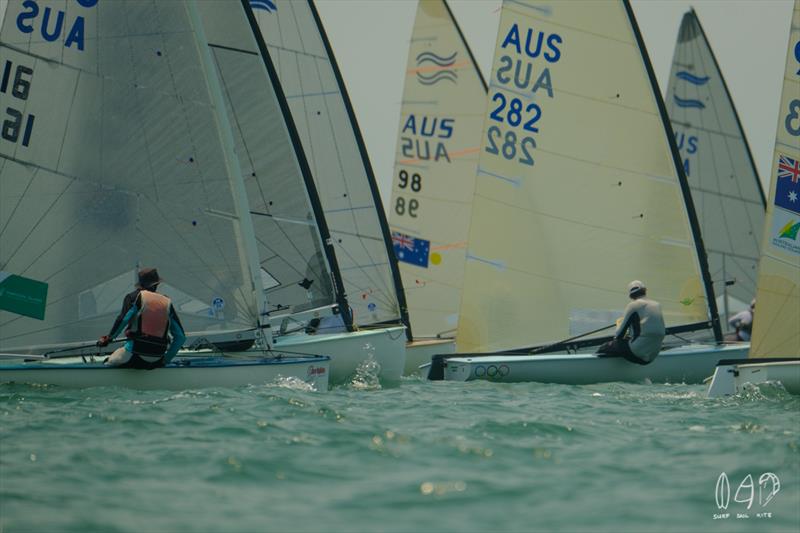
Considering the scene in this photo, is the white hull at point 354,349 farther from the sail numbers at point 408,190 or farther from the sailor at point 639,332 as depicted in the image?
the sail numbers at point 408,190

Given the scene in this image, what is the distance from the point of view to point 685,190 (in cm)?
1716

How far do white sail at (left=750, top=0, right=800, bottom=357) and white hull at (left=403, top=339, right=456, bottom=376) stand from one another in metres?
7.79

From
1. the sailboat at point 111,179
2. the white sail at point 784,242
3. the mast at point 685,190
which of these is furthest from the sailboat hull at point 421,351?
the white sail at point 784,242

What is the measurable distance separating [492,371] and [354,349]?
163 centimetres

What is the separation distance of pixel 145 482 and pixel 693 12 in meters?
21.0

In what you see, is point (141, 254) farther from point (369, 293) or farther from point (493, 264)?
point (369, 293)

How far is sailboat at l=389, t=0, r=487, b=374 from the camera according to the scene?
23.9 meters

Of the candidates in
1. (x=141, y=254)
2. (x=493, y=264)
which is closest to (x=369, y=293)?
(x=493, y=264)

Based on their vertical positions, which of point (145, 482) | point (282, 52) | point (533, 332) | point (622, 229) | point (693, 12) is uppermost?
point (693, 12)

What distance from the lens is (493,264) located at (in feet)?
56.7

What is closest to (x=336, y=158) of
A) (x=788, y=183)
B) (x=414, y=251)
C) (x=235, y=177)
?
(x=414, y=251)

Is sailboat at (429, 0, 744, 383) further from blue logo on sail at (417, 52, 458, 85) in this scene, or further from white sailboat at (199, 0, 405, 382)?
blue logo on sail at (417, 52, 458, 85)

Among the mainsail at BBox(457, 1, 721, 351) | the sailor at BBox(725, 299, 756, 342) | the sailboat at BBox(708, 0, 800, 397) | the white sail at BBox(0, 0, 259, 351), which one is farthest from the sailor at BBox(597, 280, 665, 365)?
the sailor at BBox(725, 299, 756, 342)

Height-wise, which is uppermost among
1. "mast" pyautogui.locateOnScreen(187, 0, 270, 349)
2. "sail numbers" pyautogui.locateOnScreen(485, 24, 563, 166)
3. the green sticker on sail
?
Answer: "sail numbers" pyautogui.locateOnScreen(485, 24, 563, 166)
